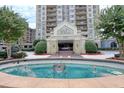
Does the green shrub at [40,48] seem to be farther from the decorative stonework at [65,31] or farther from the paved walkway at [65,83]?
the paved walkway at [65,83]

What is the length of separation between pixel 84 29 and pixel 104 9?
31436mm

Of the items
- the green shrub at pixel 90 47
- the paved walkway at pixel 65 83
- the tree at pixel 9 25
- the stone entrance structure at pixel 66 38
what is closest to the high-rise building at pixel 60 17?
the stone entrance structure at pixel 66 38

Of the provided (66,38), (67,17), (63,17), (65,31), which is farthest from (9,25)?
(67,17)

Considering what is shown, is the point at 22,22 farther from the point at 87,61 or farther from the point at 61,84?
the point at 61,84

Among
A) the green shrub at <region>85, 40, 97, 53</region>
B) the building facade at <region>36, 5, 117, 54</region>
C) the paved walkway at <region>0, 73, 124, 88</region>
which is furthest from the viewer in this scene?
the building facade at <region>36, 5, 117, 54</region>

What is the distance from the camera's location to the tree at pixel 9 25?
15.5m

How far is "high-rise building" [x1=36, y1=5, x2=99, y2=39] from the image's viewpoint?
47.9 meters

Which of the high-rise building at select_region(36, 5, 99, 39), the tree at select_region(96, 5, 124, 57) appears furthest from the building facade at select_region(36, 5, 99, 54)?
the tree at select_region(96, 5, 124, 57)

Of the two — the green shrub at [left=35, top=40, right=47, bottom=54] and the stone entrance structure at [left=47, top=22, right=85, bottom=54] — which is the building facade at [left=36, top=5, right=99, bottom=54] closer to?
the stone entrance structure at [left=47, top=22, right=85, bottom=54]

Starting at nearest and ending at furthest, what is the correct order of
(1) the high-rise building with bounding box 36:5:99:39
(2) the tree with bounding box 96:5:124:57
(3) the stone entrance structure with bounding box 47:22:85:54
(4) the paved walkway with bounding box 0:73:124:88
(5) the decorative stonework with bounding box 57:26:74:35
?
(4) the paved walkway with bounding box 0:73:124:88 < (2) the tree with bounding box 96:5:124:57 < (3) the stone entrance structure with bounding box 47:22:85:54 < (5) the decorative stonework with bounding box 57:26:74:35 < (1) the high-rise building with bounding box 36:5:99:39

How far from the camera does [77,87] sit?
5.34 m

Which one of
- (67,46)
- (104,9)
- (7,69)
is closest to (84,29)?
(67,46)

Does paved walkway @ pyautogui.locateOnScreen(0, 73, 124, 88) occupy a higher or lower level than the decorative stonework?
lower

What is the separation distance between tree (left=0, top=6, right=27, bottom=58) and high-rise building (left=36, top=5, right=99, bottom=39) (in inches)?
1218
